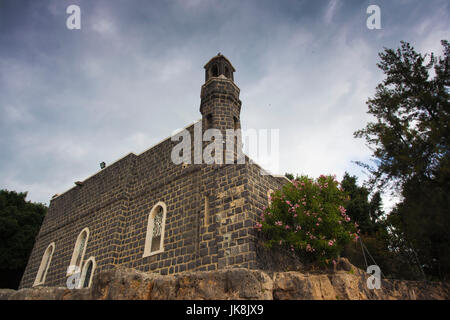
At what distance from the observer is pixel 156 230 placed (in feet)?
38.1

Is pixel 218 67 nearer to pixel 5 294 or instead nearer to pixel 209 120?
pixel 209 120

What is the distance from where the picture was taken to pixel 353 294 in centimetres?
604

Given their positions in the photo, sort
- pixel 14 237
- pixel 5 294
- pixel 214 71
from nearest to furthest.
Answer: pixel 5 294 < pixel 214 71 < pixel 14 237

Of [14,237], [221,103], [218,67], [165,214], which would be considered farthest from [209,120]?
[14,237]

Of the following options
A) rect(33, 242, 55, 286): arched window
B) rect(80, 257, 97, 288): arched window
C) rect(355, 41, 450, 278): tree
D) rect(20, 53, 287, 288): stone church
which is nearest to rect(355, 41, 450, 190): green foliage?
rect(355, 41, 450, 278): tree

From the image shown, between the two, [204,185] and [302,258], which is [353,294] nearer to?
[302,258]

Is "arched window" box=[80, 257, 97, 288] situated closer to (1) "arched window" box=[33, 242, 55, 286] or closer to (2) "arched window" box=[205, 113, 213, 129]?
(1) "arched window" box=[33, 242, 55, 286]

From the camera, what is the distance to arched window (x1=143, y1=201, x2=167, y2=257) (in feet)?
36.2

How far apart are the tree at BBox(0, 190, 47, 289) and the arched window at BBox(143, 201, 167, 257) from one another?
16.9 meters

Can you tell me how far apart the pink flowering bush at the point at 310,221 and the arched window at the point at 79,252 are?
9.93 meters

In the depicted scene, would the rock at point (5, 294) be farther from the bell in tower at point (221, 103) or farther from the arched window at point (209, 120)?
the arched window at point (209, 120)

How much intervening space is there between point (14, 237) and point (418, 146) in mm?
27603
